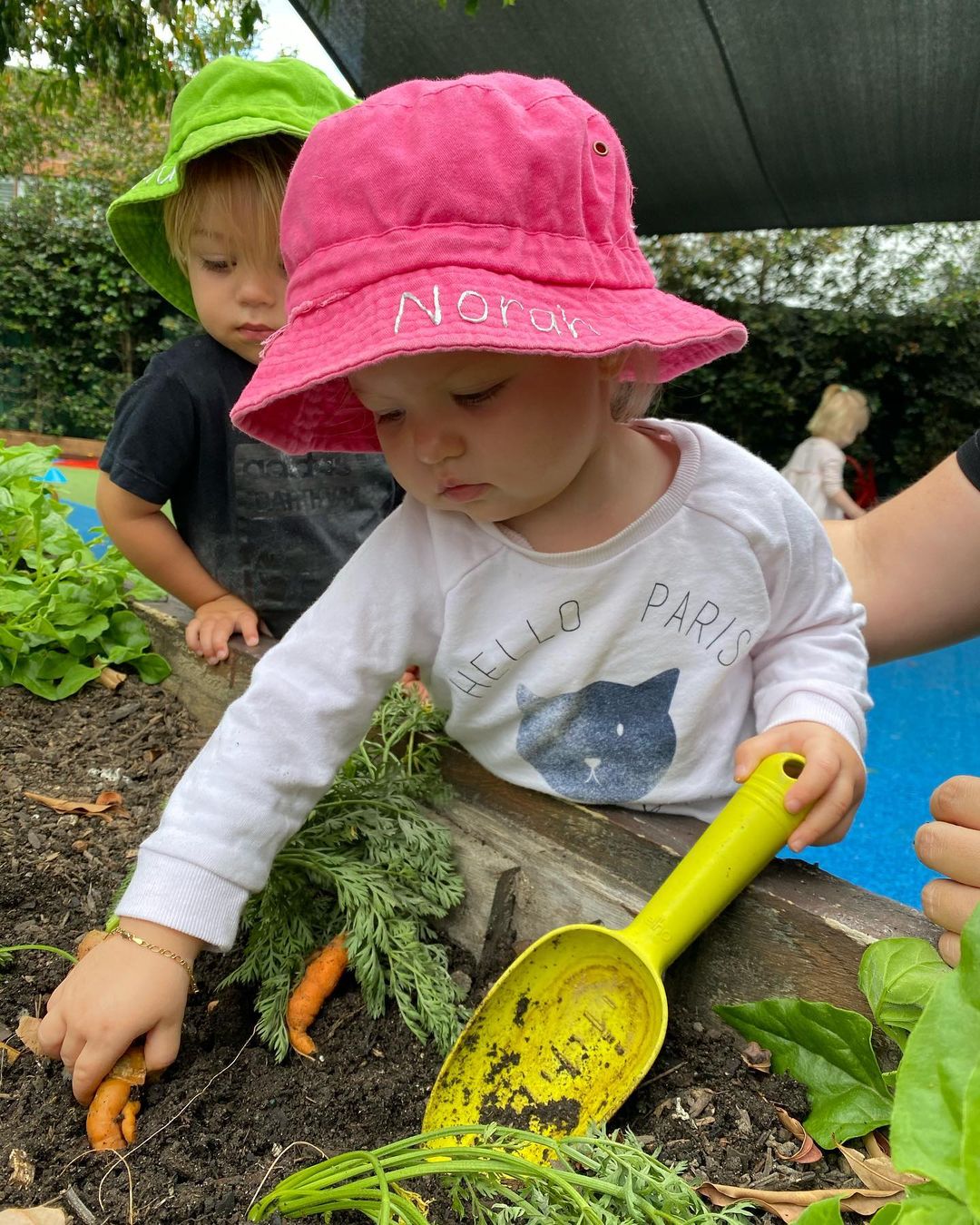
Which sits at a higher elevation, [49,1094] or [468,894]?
[49,1094]

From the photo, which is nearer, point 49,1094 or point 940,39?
point 49,1094

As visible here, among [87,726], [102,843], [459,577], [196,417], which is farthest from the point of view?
[196,417]

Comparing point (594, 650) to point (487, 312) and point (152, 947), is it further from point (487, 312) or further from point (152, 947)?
point (152, 947)

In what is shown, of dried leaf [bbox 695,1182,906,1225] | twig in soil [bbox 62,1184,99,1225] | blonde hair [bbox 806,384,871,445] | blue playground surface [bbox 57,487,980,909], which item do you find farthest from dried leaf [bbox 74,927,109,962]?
blonde hair [bbox 806,384,871,445]

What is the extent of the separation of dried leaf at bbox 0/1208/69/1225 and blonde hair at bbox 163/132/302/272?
144cm

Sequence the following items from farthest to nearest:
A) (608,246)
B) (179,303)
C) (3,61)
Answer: (3,61) < (179,303) < (608,246)

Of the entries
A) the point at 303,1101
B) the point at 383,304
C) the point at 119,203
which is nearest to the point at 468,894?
the point at 303,1101

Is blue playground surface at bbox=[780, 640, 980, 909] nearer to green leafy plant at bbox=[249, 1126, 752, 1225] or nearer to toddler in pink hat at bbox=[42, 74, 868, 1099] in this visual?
toddler in pink hat at bbox=[42, 74, 868, 1099]

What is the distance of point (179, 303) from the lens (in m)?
2.05

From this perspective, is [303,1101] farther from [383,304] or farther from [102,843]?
[383,304]

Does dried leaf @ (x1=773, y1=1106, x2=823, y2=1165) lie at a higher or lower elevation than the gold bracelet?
lower

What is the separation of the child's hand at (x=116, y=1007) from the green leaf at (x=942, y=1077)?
2.25ft

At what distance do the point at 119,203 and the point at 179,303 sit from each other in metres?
0.33

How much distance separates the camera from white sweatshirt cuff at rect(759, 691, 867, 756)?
3.45 ft
